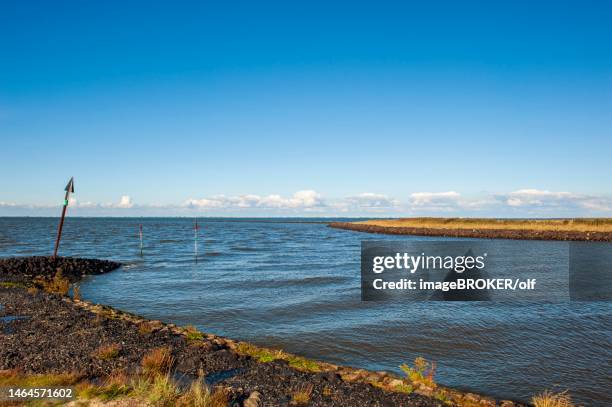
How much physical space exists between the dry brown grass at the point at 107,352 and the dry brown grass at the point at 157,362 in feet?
2.51

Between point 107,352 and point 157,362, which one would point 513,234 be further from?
point 107,352

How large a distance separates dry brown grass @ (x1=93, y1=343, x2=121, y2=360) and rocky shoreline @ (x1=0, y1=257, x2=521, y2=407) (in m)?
0.02

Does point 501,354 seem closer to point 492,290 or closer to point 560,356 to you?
point 560,356

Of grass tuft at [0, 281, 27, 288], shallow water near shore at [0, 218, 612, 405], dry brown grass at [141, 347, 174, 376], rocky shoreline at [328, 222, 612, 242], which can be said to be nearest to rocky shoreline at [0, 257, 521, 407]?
dry brown grass at [141, 347, 174, 376]

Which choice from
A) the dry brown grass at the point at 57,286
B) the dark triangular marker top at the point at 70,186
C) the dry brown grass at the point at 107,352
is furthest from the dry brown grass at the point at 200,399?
the dark triangular marker top at the point at 70,186

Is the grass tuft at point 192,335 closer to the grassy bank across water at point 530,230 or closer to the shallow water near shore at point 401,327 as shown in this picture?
the shallow water near shore at point 401,327

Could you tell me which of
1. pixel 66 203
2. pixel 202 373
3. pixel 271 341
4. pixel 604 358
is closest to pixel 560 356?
pixel 604 358

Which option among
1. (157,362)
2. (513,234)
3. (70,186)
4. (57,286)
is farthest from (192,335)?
(513,234)

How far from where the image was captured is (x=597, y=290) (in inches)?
797

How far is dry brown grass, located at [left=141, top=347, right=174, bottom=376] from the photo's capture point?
816 centimetres

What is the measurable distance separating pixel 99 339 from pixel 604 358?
13.1 m

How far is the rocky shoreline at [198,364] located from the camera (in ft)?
24.8

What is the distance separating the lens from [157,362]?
8406 millimetres

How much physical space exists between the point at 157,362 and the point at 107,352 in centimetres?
141
